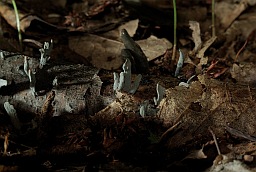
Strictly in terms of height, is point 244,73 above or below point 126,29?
below

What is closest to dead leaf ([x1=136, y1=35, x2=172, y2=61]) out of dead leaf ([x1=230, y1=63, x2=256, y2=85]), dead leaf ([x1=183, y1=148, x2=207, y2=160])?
dead leaf ([x1=230, y1=63, x2=256, y2=85])

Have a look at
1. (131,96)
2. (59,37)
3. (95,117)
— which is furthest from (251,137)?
(59,37)

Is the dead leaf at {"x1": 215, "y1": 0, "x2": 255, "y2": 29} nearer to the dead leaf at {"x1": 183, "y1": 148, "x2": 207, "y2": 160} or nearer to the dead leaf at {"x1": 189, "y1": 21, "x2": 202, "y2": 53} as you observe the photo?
the dead leaf at {"x1": 189, "y1": 21, "x2": 202, "y2": 53}

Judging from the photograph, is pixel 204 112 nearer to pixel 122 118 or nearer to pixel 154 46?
pixel 122 118

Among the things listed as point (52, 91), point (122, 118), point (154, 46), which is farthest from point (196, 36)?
point (52, 91)

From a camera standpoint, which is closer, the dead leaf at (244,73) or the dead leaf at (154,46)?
the dead leaf at (244,73)

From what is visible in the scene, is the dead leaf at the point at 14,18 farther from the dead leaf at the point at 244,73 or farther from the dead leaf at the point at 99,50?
the dead leaf at the point at 244,73

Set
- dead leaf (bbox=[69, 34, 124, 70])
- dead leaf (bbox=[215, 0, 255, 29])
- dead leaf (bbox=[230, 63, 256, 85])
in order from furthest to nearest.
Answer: dead leaf (bbox=[215, 0, 255, 29])
dead leaf (bbox=[69, 34, 124, 70])
dead leaf (bbox=[230, 63, 256, 85])

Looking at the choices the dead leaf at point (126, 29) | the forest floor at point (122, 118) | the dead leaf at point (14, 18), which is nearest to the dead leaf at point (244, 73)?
the forest floor at point (122, 118)
